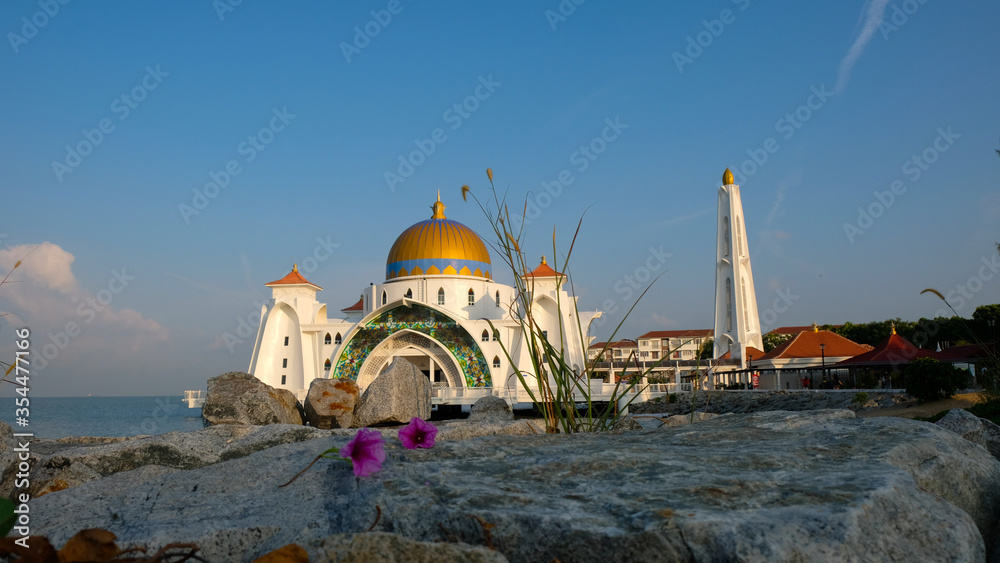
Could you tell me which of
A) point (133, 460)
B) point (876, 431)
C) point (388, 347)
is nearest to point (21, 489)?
point (133, 460)

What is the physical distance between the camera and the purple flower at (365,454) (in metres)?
1.45

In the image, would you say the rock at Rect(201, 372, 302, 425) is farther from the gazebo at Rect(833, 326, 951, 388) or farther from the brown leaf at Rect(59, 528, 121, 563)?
the gazebo at Rect(833, 326, 951, 388)

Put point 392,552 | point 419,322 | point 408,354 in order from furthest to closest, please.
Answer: point 408,354, point 419,322, point 392,552

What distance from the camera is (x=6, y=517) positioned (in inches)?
46.8

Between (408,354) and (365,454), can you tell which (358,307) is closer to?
(408,354)

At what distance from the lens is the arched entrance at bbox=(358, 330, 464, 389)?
92.7 ft

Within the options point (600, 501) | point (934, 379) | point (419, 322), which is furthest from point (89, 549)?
point (419, 322)

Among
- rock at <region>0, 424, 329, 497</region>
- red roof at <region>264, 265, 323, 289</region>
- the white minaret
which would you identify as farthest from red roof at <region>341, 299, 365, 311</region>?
rock at <region>0, 424, 329, 497</region>

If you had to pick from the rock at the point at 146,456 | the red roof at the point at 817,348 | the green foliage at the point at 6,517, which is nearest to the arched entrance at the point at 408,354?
the red roof at the point at 817,348

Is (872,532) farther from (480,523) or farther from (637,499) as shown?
(480,523)

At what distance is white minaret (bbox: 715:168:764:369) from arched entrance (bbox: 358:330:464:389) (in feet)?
52.2

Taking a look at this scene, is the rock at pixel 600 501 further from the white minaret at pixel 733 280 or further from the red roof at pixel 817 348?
the white minaret at pixel 733 280

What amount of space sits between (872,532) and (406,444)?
1123 millimetres

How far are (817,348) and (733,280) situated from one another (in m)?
6.82
